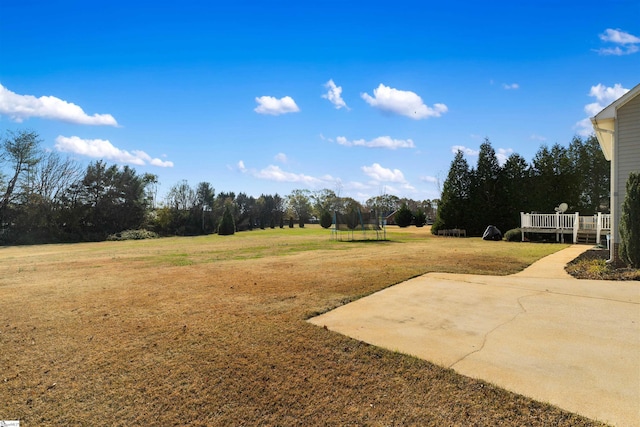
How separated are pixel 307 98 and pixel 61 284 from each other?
12644mm

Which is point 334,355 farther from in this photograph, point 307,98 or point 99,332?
point 307,98

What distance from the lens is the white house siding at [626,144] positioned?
8.53 metres

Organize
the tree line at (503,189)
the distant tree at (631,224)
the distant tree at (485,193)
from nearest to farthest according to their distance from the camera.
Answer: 1. the distant tree at (631,224)
2. the tree line at (503,189)
3. the distant tree at (485,193)

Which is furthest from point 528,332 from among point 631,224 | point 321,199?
point 321,199

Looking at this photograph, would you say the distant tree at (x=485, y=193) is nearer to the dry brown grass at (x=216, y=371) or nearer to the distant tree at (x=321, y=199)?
the dry brown grass at (x=216, y=371)

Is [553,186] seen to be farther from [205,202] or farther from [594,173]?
[205,202]

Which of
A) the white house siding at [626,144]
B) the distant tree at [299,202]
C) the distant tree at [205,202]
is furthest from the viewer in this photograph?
the distant tree at [299,202]

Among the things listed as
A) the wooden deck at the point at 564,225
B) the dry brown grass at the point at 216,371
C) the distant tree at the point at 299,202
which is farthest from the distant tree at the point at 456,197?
the distant tree at the point at 299,202

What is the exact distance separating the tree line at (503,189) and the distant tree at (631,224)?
52.4ft

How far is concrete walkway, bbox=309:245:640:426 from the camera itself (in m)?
2.56

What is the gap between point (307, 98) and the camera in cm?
1633

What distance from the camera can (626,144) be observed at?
868 cm

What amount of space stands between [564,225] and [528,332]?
17.3 meters

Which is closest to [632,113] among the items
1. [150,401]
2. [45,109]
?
[150,401]
